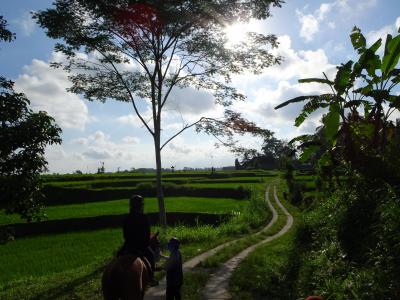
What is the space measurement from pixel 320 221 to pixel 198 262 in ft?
15.1

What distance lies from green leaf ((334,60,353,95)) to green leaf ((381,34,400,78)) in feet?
2.52

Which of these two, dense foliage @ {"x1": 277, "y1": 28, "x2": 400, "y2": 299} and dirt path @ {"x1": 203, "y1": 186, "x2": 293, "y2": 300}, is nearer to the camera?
dense foliage @ {"x1": 277, "y1": 28, "x2": 400, "y2": 299}

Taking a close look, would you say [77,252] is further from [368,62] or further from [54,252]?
[368,62]

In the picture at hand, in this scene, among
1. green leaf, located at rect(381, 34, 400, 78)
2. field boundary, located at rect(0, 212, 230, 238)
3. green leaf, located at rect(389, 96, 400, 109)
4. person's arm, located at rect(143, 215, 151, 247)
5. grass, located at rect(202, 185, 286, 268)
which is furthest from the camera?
field boundary, located at rect(0, 212, 230, 238)

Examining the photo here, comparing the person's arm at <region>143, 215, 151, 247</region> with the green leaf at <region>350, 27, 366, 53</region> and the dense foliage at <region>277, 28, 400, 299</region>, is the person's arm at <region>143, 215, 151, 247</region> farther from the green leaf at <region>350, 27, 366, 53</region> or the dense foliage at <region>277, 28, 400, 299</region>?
the green leaf at <region>350, 27, 366, 53</region>

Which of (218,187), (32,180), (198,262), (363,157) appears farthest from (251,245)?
(218,187)

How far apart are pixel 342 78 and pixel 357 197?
3491 millimetres

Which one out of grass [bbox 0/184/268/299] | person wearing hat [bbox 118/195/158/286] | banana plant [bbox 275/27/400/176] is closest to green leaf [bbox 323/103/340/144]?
banana plant [bbox 275/27/400/176]

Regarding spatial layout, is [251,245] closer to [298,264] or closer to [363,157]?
[298,264]

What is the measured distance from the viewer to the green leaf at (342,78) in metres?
9.65

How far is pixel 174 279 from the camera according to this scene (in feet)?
23.4

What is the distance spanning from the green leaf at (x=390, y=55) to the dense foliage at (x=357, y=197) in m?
0.02

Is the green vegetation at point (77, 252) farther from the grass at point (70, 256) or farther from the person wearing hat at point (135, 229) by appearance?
the person wearing hat at point (135, 229)

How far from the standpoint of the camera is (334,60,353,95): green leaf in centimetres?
965
